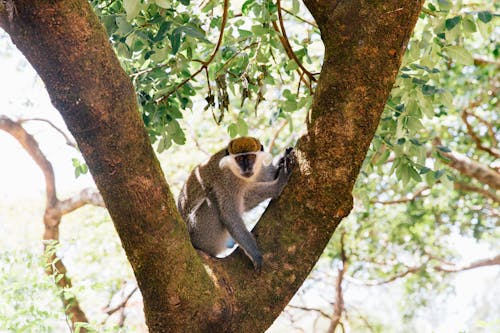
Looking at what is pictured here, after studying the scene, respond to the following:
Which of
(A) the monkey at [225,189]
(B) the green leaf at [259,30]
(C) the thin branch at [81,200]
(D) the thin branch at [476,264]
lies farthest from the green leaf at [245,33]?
(D) the thin branch at [476,264]

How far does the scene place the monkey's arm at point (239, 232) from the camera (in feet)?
8.19

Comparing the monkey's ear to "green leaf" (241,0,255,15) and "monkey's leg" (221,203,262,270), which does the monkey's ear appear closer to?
"monkey's leg" (221,203,262,270)

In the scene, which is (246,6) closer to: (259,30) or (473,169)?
(259,30)

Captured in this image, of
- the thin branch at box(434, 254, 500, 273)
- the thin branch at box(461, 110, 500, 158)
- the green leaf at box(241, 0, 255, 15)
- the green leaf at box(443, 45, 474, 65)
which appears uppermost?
the green leaf at box(241, 0, 255, 15)

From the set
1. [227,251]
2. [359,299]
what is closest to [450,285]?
[359,299]

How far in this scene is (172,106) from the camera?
316 cm

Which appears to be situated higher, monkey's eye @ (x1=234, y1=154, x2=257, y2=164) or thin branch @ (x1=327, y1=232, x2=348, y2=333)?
monkey's eye @ (x1=234, y1=154, x2=257, y2=164)

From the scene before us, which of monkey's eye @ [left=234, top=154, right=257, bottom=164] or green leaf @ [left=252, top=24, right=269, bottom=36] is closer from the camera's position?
green leaf @ [left=252, top=24, right=269, bottom=36]

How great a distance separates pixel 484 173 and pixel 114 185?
480 centimetres

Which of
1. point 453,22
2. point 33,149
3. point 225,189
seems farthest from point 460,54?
point 33,149

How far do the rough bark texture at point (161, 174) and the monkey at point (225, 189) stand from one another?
2.65ft

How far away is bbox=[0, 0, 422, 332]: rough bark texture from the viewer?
2062 mm

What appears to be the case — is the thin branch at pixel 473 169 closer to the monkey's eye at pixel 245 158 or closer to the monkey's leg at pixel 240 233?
the monkey's eye at pixel 245 158

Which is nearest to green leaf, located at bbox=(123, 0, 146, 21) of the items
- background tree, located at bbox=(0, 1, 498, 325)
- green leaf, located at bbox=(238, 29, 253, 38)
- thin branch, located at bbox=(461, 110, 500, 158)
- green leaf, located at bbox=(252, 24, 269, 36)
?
background tree, located at bbox=(0, 1, 498, 325)
